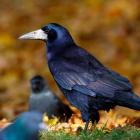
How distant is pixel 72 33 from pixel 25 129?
38.7 feet

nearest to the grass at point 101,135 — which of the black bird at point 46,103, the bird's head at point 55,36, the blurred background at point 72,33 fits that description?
the bird's head at point 55,36

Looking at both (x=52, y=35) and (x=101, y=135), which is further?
(x=52, y=35)

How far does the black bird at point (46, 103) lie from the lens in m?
14.1

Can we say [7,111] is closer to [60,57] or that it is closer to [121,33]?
[60,57]

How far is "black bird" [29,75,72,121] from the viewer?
1409cm

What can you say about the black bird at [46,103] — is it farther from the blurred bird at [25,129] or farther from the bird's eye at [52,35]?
the blurred bird at [25,129]

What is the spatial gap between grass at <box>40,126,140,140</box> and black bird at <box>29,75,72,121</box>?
2354mm

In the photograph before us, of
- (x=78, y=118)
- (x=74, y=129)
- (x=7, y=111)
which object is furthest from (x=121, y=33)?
(x=74, y=129)

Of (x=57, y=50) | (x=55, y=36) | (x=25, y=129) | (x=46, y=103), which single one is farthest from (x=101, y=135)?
(x=46, y=103)

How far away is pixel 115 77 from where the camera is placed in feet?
38.0

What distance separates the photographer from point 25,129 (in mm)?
9508

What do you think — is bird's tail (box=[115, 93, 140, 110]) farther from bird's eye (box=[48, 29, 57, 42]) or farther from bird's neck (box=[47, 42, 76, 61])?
bird's eye (box=[48, 29, 57, 42])

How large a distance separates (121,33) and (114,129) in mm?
9850

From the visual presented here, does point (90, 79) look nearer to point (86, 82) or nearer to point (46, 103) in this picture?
point (86, 82)
